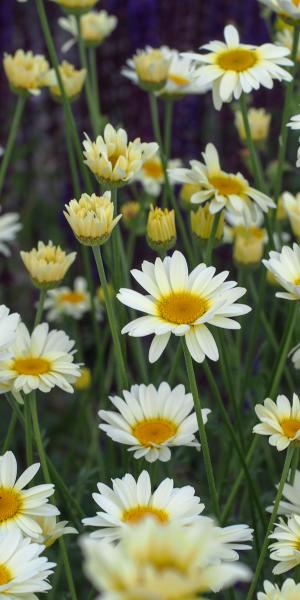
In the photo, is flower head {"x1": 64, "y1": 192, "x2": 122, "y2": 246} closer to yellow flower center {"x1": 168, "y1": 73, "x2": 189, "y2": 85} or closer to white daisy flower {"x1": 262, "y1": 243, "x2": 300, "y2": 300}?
white daisy flower {"x1": 262, "y1": 243, "x2": 300, "y2": 300}

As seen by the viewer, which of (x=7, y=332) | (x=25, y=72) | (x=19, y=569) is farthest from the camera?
(x=25, y=72)

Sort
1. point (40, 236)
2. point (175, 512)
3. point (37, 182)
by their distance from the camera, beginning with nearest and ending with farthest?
point (175, 512)
point (40, 236)
point (37, 182)

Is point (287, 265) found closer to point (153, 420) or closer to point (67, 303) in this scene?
point (153, 420)

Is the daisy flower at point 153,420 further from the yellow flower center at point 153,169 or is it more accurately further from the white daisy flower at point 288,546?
the yellow flower center at point 153,169

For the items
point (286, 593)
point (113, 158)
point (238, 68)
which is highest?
point (238, 68)

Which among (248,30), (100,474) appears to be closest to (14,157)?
(248,30)

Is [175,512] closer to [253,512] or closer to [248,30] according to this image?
[253,512]

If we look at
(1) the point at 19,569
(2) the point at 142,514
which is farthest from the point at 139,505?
(1) the point at 19,569
